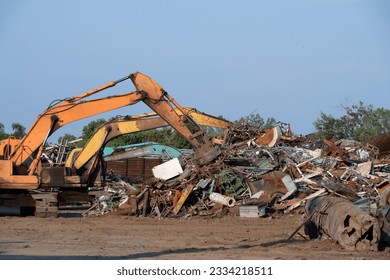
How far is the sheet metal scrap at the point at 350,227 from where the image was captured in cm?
1287

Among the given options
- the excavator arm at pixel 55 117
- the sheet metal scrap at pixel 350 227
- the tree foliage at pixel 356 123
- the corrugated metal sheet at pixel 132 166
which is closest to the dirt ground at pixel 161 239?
the sheet metal scrap at pixel 350 227

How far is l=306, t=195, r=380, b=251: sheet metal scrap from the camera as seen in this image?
12.9m

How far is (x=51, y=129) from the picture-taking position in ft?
74.2

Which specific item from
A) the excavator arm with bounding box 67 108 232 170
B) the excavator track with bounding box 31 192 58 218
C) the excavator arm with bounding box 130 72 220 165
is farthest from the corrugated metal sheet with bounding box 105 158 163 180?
the excavator track with bounding box 31 192 58 218

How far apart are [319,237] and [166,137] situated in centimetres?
3905

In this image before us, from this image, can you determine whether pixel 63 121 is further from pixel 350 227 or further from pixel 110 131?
pixel 350 227

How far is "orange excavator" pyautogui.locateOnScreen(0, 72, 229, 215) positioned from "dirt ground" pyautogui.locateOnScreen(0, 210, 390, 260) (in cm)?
106

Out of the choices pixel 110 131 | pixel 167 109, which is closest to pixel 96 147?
pixel 110 131

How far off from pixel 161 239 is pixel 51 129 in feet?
26.4

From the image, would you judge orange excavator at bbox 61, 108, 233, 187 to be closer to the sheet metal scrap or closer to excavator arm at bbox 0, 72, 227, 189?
excavator arm at bbox 0, 72, 227, 189

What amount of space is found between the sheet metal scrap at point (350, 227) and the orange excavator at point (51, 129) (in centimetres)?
911

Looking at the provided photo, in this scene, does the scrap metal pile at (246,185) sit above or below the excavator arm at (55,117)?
below

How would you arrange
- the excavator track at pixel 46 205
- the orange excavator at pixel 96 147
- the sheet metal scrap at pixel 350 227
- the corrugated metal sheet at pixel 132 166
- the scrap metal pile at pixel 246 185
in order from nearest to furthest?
the sheet metal scrap at pixel 350 227
the scrap metal pile at pixel 246 185
the excavator track at pixel 46 205
the orange excavator at pixel 96 147
the corrugated metal sheet at pixel 132 166

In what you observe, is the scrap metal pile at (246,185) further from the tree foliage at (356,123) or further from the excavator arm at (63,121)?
the tree foliage at (356,123)
